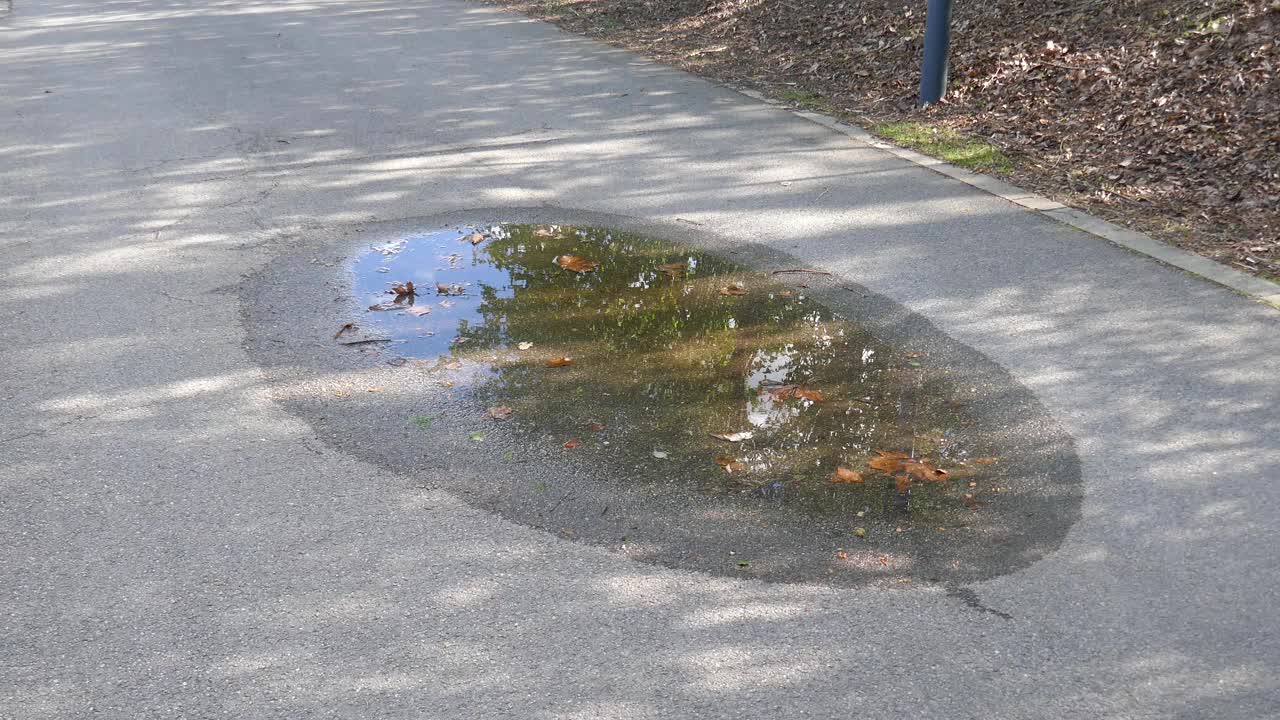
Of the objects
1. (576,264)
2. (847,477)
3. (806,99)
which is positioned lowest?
(847,477)

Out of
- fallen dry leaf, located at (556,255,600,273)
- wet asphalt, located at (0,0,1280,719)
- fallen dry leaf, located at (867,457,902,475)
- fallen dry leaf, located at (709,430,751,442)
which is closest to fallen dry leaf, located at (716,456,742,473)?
fallen dry leaf, located at (709,430,751,442)

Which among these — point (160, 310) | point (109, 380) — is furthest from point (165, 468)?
point (160, 310)

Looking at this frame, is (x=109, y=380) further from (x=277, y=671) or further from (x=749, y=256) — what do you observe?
(x=749, y=256)

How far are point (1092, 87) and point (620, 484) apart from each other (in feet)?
22.7

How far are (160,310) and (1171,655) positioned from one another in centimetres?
511

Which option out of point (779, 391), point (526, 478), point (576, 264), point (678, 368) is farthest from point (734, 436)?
point (576, 264)

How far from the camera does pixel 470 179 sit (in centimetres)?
854

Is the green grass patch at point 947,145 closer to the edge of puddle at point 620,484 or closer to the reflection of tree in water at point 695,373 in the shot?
the edge of puddle at point 620,484

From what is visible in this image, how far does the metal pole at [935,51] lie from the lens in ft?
32.3

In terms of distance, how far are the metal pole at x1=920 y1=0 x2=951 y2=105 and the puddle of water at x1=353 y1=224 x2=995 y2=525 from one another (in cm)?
419

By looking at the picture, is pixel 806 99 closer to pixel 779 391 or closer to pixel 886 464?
pixel 779 391

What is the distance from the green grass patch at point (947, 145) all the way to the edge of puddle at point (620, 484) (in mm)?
2854

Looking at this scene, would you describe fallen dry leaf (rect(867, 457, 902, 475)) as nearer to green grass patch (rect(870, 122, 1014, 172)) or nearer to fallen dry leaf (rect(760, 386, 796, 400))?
fallen dry leaf (rect(760, 386, 796, 400))

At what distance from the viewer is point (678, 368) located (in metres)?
5.45
